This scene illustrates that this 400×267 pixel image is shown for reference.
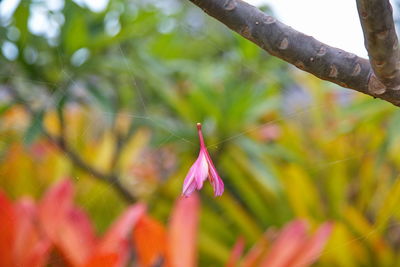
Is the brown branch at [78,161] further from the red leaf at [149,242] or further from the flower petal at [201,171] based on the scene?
the flower petal at [201,171]

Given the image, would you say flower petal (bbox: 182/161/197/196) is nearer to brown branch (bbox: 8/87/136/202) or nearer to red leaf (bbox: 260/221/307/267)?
red leaf (bbox: 260/221/307/267)

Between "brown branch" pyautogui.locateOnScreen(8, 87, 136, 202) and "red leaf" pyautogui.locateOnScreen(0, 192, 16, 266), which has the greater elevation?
"red leaf" pyautogui.locateOnScreen(0, 192, 16, 266)

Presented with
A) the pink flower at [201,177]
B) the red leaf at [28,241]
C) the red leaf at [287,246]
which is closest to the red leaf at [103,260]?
the red leaf at [28,241]

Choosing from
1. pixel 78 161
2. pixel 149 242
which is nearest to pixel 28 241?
pixel 149 242

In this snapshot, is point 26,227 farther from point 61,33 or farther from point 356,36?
point 356,36

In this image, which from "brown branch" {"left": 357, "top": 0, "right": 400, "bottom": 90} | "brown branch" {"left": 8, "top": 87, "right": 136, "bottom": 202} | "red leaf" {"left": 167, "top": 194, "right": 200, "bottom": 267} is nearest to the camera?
"brown branch" {"left": 357, "top": 0, "right": 400, "bottom": 90}

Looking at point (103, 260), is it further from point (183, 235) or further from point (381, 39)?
point (381, 39)

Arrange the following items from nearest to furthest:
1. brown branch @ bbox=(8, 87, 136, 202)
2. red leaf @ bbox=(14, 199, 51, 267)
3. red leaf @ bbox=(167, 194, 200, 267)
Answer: red leaf @ bbox=(14, 199, 51, 267)
red leaf @ bbox=(167, 194, 200, 267)
brown branch @ bbox=(8, 87, 136, 202)

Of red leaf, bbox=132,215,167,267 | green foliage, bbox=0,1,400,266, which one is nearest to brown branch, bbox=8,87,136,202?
green foliage, bbox=0,1,400,266
